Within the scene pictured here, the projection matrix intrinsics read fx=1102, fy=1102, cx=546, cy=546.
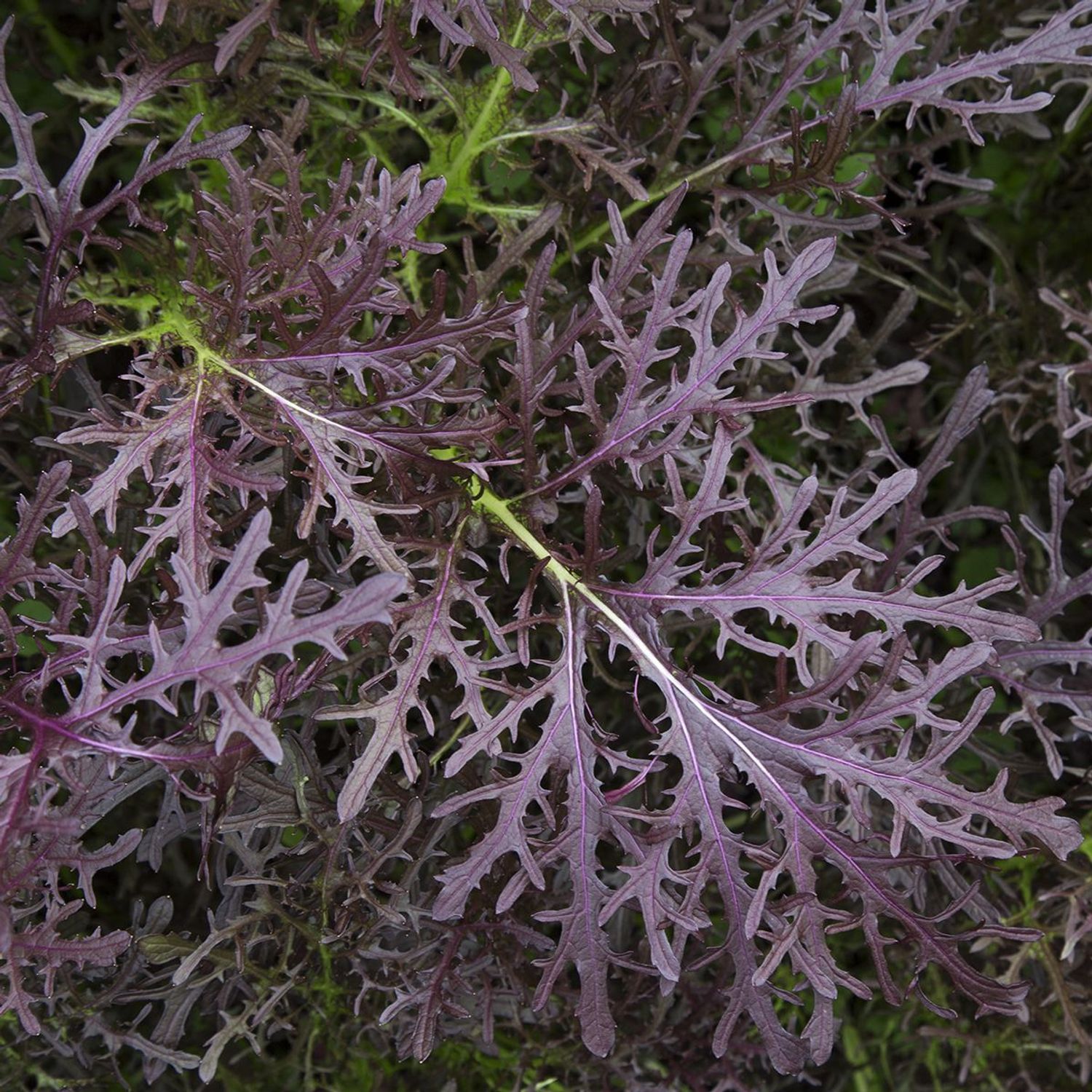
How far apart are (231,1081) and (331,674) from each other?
25.0 inches

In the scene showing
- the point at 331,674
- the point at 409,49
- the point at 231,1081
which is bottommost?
the point at 231,1081

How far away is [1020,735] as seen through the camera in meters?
1.72

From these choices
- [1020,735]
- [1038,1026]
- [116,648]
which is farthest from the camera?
[1020,735]

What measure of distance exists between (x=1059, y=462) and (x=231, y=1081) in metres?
1.41

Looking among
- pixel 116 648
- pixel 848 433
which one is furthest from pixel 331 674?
pixel 848 433

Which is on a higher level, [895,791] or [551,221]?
[551,221]

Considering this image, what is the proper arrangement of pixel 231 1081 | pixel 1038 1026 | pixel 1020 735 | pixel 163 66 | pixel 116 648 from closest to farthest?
pixel 116 648
pixel 163 66
pixel 231 1081
pixel 1038 1026
pixel 1020 735

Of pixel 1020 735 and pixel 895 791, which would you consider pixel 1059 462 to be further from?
pixel 895 791

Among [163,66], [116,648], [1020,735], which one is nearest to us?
[116,648]

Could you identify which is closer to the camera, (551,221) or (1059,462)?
(551,221)

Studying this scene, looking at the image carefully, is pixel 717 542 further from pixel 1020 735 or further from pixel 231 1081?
pixel 231 1081

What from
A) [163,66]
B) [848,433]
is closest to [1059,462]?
[848,433]

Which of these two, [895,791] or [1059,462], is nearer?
[895,791]

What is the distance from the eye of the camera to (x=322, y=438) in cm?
108
